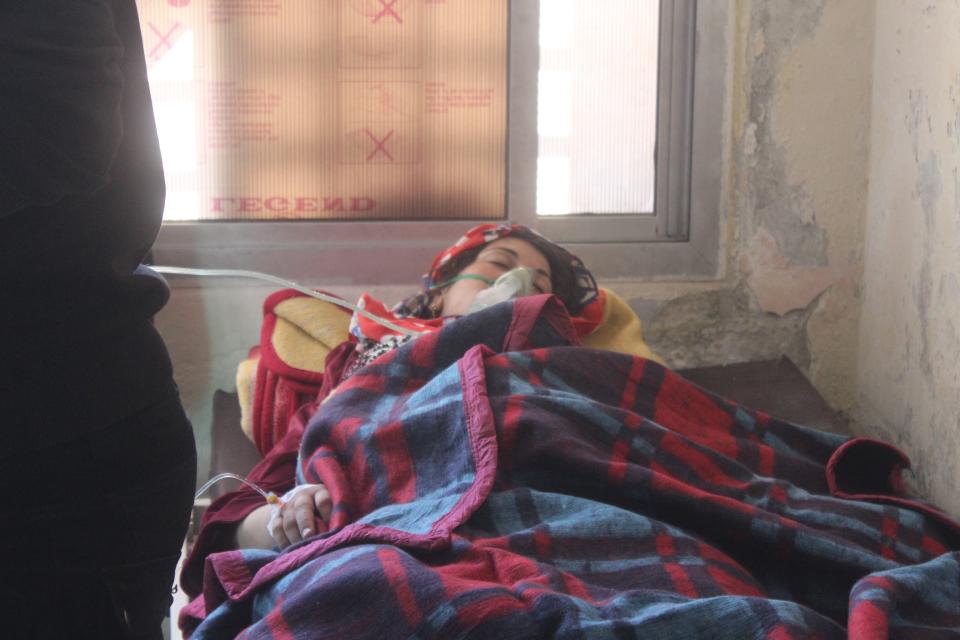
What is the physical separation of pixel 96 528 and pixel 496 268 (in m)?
1.06

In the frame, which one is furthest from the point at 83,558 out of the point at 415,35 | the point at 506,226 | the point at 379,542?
the point at 415,35

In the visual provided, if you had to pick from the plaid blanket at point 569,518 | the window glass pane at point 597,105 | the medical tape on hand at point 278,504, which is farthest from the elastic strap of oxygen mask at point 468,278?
the medical tape on hand at point 278,504

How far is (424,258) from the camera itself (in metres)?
2.39

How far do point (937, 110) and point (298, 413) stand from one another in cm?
135

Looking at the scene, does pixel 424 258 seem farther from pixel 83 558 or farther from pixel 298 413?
pixel 83 558

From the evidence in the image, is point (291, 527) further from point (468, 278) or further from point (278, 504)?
point (468, 278)

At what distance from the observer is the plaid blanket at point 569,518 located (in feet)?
3.45

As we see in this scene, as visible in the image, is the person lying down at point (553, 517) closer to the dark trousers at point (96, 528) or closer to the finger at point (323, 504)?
the finger at point (323, 504)

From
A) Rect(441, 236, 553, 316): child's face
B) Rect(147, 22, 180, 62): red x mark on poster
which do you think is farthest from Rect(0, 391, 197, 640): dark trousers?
Rect(147, 22, 180, 62): red x mark on poster

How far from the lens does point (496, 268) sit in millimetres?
1994

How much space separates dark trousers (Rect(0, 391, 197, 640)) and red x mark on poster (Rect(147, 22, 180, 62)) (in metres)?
1.35

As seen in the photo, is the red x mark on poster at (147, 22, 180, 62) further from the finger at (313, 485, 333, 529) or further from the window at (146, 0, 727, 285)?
the finger at (313, 485, 333, 529)

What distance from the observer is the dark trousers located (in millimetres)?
1051

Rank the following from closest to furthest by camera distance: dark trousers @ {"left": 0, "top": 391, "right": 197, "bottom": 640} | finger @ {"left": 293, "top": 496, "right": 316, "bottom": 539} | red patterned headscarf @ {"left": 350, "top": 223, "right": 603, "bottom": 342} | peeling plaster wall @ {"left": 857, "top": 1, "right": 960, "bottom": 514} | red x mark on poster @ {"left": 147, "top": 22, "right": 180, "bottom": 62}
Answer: dark trousers @ {"left": 0, "top": 391, "right": 197, "bottom": 640}, finger @ {"left": 293, "top": 496, "right": 316, "bottom": 539}, peeling plaster wall @ {"left": 857, "top": 1, "right": 960, "bottom": 514}, red patterned headscarf @ {"left": 350, "top": 223, "right": 603, "bottom": 342}, red x mark on poster @ {"left": 147, "top": 22, "right": 180, "bottom": 62}
